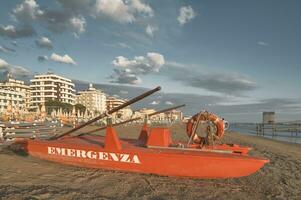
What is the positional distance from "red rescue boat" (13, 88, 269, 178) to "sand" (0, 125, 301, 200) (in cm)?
22

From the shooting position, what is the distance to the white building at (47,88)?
310ft

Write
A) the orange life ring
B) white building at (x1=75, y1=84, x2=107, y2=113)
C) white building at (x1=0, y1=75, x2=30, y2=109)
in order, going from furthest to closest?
1. white building at (x1=75, y1=84, x2=107, y2=113)
2. white building at (x1=0, y1=75, x2=30, y2=109)
3. the orange life ring

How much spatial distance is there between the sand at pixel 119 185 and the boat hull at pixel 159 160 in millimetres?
197

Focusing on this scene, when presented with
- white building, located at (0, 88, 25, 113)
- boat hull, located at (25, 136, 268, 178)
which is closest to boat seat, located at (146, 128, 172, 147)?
boat hull, located at (25, 136, 268, 178)

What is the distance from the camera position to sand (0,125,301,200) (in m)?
5.62

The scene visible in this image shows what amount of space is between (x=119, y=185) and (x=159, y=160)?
125cm

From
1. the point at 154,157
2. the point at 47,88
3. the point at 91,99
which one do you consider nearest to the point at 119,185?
the point at 154,157

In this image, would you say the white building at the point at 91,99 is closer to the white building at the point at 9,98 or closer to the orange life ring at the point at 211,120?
the white building at the point at 9,98

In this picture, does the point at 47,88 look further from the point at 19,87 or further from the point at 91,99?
the point at 91,99

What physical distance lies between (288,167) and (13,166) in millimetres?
9091

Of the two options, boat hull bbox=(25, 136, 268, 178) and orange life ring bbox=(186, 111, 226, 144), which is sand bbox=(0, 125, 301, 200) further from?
orange life ring bbox=(186, 111, 226, 144)

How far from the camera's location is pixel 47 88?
95188mm

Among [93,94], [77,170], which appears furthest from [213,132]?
[93,94]

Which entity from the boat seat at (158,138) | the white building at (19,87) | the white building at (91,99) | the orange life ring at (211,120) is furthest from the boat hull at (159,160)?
Result: the white building at (91,99)
